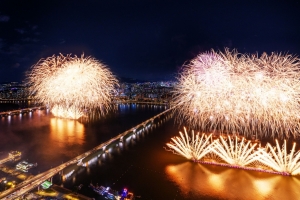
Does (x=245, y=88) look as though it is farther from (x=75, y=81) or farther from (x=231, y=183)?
(x=75, y=81)

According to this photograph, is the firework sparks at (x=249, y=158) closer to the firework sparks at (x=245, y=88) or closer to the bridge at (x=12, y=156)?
the firework sparks at (x=245, y=88)

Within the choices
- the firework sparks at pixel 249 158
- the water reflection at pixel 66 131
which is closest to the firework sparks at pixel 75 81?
the water reflection at pixel 66 131

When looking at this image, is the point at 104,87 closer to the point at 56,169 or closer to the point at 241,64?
the point at 56,169

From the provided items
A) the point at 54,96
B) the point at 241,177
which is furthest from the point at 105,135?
the point at 241,177

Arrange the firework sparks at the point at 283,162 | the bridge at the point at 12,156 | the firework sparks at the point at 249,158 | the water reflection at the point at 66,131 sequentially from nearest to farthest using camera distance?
the firework sparks at the point at 283,162 < the firework sparks at the point at 249,158 < the bridge at the point at 12,156 < the water reflection at the point at 66,131

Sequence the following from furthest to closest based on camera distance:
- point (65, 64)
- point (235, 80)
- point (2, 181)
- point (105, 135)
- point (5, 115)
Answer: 1. point (5, 115)
2. point (65, 64)
3. point (105, 135)
4. point (235, 80)
5. point (2, 181)

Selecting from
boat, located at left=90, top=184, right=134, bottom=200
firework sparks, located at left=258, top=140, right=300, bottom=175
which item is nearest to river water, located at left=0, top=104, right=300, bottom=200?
boat, located at left=90, top=184, right=134, bottom=200
